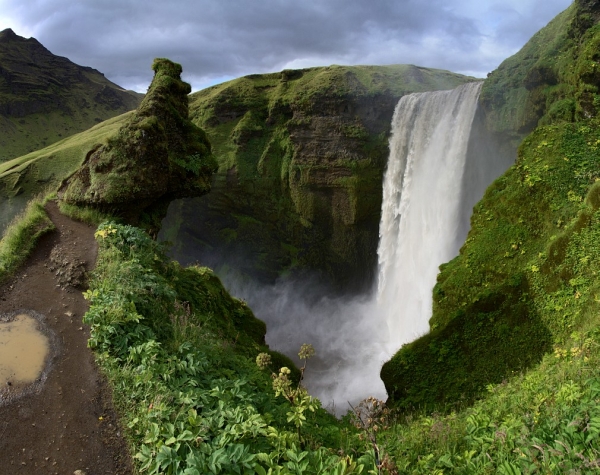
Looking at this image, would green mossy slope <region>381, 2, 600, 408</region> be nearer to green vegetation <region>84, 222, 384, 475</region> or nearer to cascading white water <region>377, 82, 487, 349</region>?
green vegetation <region>84, 222, 384, 475</region>

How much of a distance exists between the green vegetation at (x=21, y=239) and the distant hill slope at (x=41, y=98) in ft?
225

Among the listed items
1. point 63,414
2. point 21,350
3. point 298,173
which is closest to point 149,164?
point 21,350

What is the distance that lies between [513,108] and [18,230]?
17682 mm

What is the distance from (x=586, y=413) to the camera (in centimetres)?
413

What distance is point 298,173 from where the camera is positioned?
28.7 metres

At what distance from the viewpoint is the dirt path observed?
4.58m

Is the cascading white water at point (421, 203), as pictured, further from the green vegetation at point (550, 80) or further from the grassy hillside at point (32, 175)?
the grassy hillside at point (32, 175)

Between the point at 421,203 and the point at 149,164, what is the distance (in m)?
13.6

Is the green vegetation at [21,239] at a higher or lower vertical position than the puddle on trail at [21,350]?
higher

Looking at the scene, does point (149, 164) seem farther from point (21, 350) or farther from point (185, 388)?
point (185, 388)

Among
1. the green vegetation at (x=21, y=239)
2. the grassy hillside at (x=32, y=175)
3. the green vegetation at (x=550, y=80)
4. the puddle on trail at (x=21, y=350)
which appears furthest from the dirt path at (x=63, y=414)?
the grassy hillside at (x=32, y=175)

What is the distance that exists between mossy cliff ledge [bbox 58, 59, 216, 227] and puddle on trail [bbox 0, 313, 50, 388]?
4.89 meters

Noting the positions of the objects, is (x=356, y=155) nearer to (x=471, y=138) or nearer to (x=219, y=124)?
(x=471, y=138)

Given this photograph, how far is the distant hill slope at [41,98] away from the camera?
73.2 meters
